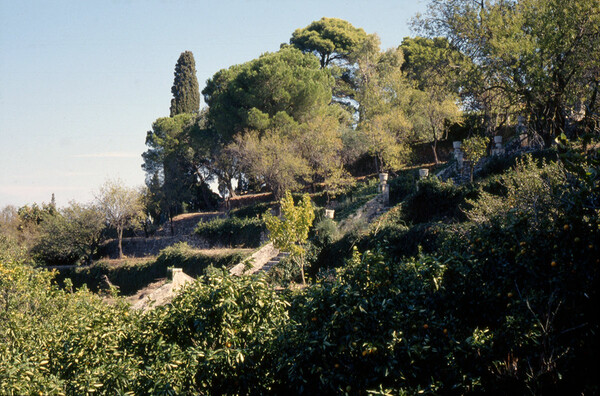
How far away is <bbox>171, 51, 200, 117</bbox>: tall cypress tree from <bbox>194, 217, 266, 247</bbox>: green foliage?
18.9 meters

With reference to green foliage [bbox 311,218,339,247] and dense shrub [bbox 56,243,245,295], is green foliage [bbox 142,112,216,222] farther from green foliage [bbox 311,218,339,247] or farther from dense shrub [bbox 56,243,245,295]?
green foliage [bbox 311,218,339,247]

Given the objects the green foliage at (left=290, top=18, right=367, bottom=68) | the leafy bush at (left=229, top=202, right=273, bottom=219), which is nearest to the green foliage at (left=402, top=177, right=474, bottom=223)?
the leafy bush at (left=229, top=202, right=273, bottom=219)

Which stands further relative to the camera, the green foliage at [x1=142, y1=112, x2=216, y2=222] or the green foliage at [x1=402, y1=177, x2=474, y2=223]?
the green foliage at [x1=142, y1=112, x2=216, y2=222]

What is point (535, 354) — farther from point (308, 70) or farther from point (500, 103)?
point (308, 70)

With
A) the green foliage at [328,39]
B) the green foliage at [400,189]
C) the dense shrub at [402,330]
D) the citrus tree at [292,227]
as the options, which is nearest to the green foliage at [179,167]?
the green foliage at [328,39]

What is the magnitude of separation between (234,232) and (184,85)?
898 inches

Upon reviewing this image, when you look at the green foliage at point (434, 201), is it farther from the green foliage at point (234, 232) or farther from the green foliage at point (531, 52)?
the green foliage at point (234, 232)

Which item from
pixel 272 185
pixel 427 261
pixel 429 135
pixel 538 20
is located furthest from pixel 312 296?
pixel 429 135

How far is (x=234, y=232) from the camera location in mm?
32906

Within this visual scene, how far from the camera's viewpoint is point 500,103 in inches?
818

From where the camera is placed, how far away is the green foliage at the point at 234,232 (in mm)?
31625

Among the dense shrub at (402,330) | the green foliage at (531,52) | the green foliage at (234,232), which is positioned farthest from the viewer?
the green foliage at (234,232)

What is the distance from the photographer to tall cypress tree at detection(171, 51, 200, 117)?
48562mm

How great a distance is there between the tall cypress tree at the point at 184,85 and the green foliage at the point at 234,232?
1888cm
